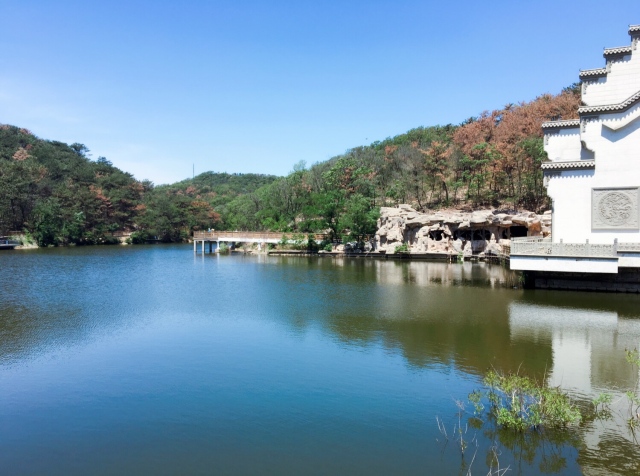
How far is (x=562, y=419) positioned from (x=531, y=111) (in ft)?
119

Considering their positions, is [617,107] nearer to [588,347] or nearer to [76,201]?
[588,347]

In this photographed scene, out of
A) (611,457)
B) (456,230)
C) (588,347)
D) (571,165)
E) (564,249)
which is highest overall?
(571,165)

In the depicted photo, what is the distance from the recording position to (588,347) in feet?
36.9

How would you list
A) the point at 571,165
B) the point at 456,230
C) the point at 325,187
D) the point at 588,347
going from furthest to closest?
1. the point at 325,187
2. the point at 456,230
3. the point at 571,165
4. the point at 588,347

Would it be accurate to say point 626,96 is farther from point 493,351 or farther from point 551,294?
point 493,351

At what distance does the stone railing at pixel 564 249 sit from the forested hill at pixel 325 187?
596 inches

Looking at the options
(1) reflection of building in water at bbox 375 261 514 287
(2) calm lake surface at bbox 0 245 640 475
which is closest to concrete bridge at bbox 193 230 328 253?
(1) reflection of building in water at bbox 375 261 514 287

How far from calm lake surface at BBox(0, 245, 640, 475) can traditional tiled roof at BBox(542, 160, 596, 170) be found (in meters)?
4.82

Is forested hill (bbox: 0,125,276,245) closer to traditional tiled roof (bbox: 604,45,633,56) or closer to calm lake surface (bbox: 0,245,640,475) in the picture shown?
calm lake surface (bbox: 0,245,640,475)

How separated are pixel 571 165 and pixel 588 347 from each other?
9301mm

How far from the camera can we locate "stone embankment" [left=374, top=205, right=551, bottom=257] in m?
29.6

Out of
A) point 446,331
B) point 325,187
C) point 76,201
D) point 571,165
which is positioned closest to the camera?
point 446,331

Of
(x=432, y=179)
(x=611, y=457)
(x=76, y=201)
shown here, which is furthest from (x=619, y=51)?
(x=76, y=201)

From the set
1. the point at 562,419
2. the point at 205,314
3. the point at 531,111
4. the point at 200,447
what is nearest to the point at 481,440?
the point at 562,419
